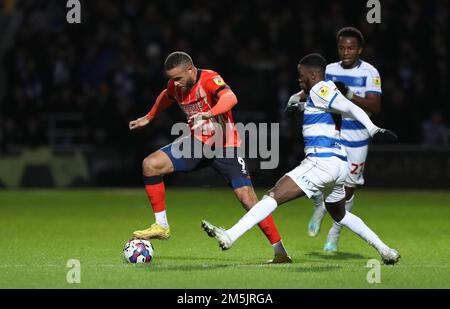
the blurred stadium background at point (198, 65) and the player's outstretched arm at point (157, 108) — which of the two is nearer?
the player's outstretched arm at point (157, 108)

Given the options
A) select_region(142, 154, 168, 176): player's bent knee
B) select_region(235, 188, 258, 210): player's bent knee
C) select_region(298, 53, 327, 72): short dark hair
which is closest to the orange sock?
select_region(142, 154, 168, 176): player's bent knee

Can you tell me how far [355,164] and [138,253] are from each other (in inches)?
110

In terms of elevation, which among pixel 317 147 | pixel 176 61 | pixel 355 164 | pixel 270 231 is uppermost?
pixel 176 61

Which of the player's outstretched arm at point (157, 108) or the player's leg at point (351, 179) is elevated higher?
the player's outstretched arm at point (157, 108)

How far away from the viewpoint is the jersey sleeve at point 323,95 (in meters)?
8.70

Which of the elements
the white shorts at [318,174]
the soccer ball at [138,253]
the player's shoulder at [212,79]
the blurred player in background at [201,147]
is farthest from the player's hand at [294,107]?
the soccer ball at [138,253]

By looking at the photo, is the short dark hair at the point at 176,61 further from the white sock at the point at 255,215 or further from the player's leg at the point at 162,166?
the white sock at the point at 255,215

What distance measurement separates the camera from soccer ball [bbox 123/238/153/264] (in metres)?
9.26

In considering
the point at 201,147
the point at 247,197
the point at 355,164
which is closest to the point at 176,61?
the point at 201,147

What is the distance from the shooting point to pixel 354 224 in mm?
9320

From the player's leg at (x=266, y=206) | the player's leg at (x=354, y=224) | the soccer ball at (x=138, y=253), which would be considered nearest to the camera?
the player's leg at (x=266, y=206)

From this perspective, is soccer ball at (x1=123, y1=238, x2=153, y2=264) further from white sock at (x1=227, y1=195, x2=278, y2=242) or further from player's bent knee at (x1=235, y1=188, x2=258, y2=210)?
white sock at (x1=227, y1=195, x2=278, y2=242)

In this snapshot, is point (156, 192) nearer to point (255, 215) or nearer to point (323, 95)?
point (255, 215)

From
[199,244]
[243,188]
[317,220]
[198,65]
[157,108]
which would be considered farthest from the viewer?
[198,65]
